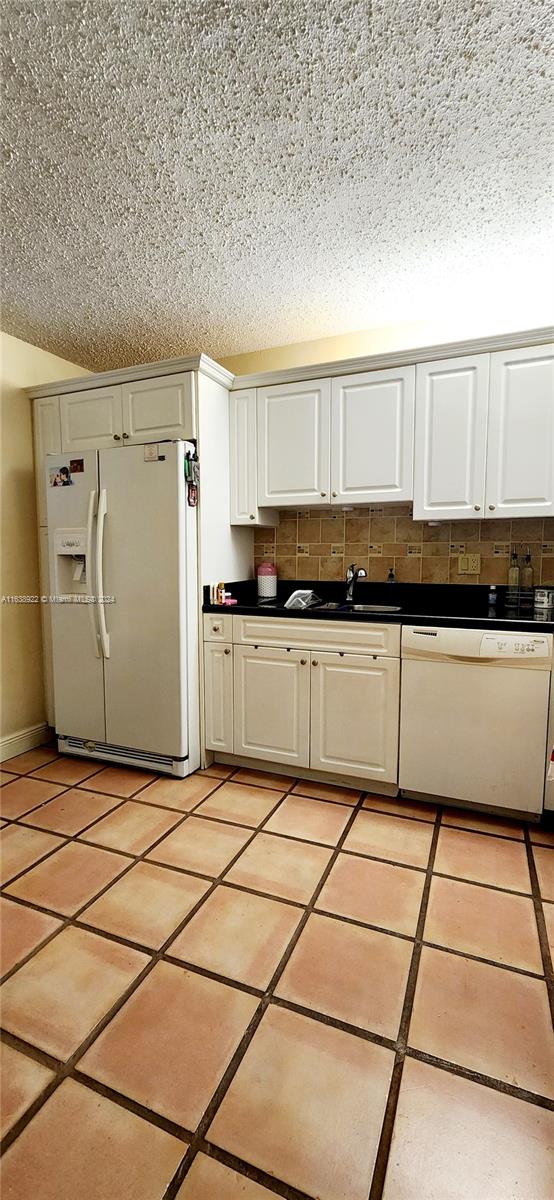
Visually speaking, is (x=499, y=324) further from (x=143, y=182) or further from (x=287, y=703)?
(x=287, y=703)

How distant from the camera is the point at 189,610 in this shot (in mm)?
2730

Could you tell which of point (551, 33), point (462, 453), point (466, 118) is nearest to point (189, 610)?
point (462, 453)

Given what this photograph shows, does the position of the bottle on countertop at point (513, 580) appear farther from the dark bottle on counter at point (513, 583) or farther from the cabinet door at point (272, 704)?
the cabinet door at point (272, 704)

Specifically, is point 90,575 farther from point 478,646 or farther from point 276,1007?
point 276,1007

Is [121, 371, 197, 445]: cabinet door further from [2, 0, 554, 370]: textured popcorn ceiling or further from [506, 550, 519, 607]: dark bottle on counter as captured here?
[506, 550, 519, 607]: dark bottle on counter

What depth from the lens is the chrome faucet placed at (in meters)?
2.96

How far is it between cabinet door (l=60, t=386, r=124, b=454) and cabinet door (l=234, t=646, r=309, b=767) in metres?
1.40

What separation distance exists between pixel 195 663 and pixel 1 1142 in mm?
1923

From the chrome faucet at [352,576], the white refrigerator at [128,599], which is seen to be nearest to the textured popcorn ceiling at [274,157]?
the white refrigerator at [128,599]

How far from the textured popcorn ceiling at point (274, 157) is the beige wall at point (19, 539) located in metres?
0.36

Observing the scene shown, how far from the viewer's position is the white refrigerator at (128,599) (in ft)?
8.65

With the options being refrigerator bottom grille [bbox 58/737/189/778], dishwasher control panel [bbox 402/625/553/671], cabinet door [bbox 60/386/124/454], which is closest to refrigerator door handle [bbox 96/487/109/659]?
cabinet door [bbox 60/386/124/454]

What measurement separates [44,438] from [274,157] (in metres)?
2.04

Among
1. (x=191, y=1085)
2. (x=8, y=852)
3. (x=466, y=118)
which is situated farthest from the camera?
(x=8, y=852)
